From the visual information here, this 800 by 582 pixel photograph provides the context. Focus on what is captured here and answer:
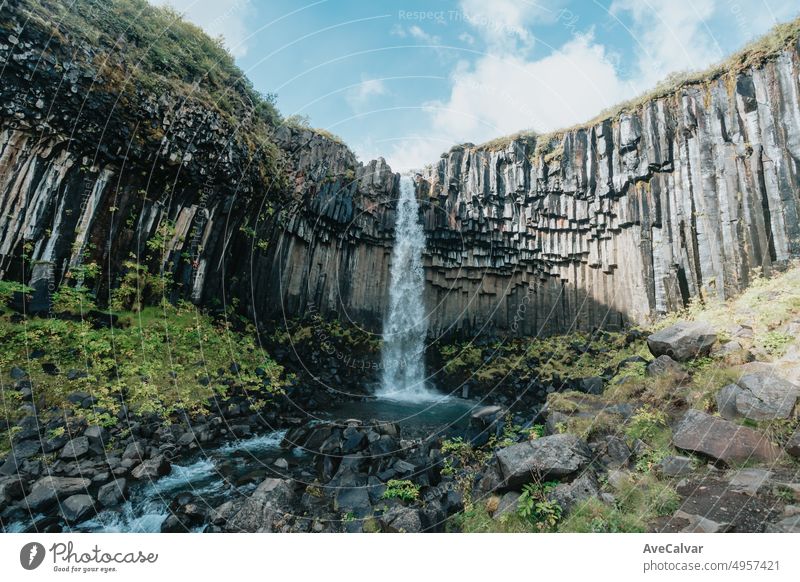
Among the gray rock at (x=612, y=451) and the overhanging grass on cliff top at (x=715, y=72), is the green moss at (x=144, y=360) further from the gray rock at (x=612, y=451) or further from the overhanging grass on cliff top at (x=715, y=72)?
the overhanging grass on cliff top at (x=715, y=72)

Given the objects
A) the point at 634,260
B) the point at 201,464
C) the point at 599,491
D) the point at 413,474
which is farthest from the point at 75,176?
the point at 634,260

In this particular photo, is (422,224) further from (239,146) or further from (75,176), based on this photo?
(75,176)

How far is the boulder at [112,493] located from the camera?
671 cm

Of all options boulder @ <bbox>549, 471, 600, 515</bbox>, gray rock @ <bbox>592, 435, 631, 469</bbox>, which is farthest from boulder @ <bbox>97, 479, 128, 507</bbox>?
gray rock @ <bbox>592, 435, 631, 469</bbox>

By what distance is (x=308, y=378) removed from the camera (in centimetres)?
1630

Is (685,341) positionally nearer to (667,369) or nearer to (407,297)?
(667,369)

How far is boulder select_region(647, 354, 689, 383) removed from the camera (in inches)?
292

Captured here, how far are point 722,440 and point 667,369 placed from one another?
3.32 m

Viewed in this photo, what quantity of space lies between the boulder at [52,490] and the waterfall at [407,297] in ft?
49.2

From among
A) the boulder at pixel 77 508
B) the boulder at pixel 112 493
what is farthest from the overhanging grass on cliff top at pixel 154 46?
the boulder at pixel 77 508

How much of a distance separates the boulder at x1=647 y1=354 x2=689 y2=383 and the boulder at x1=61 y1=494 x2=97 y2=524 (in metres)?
10.9

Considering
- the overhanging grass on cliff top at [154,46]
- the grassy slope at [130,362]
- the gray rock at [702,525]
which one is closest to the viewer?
the gray rock at [702,525]

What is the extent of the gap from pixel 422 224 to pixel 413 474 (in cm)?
1688

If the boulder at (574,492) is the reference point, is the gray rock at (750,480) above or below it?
above
